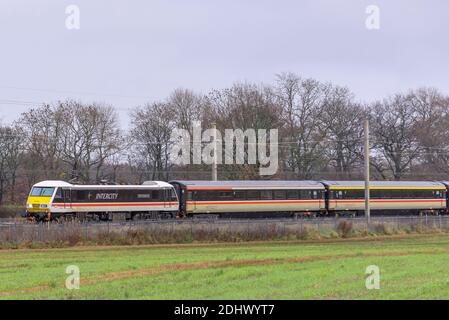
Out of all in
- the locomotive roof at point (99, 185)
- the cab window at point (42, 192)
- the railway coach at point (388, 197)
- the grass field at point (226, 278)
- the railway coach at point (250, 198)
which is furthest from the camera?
the railway coach at point (388, 197)

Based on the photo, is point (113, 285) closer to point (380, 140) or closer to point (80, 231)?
point (80, 231)

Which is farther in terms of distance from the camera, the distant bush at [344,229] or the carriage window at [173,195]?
the carriage window at [173,195]

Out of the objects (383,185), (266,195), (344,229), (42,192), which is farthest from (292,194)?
(42,192)

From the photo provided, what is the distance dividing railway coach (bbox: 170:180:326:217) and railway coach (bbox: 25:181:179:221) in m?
1.48

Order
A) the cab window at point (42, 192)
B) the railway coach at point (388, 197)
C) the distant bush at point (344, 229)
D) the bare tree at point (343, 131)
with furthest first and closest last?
1. the bare tree at point (343, 131)
2. the railway coach at point (388, 197)
3. the cab window at point (42, 192)
4. the distant bush at point (344, 229)

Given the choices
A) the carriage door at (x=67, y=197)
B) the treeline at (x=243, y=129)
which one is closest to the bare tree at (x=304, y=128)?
the treeline at (x=243, y=129)

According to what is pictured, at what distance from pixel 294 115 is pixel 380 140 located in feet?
48.1

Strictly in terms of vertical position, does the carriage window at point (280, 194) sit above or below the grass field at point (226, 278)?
above

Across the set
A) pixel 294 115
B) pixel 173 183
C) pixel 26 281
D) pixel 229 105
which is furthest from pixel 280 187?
pixel 26 281

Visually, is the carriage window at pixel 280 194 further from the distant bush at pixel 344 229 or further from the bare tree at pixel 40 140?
the bare tree at pixel 40 140

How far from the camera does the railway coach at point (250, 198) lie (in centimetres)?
5144

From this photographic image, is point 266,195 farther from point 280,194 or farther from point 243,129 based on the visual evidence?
point 243,129

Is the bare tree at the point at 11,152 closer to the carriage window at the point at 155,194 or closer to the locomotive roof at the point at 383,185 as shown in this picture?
the carriage window at the point at 155,194

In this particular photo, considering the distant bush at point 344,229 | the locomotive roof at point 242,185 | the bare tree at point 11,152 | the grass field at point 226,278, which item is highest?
the bare tree at point 11,152
